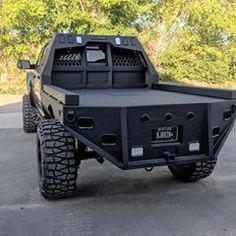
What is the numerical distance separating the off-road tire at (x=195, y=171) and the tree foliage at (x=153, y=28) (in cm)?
1150

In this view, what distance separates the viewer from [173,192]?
4.49 m

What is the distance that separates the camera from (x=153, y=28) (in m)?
17.6

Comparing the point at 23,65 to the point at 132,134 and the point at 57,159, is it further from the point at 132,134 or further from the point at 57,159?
the point at 132,134

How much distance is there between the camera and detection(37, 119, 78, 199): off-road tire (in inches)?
154

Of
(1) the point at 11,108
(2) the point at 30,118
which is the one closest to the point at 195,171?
(2) the point at 30,118

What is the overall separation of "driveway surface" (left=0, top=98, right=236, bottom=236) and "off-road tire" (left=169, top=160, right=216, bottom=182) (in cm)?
9

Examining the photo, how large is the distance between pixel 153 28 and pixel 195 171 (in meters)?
13.7

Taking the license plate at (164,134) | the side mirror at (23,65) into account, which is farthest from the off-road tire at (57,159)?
the side mirror at (23,65)

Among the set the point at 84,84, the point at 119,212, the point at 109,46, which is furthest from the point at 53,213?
the point at 109,46

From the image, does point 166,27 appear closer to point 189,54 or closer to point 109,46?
point 189,54

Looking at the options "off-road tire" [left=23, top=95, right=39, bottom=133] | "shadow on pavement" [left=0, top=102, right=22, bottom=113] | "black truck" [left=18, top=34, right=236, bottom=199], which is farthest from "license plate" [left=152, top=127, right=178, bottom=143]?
"shadow on pavement" [left=0, top=102, right=22, bottom=113]

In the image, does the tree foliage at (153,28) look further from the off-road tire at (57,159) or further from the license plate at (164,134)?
the license plate at (164,134)

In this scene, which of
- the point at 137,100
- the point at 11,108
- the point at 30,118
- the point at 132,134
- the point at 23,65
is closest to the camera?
the point at 132,134

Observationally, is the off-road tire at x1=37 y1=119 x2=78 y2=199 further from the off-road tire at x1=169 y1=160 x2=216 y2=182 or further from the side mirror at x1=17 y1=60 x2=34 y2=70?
the side mirror at x1=17 y1=60 x2=34 y2=70
